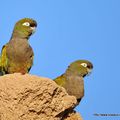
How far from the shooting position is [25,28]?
272 inches

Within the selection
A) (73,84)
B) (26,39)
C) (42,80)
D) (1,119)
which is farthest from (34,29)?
(1,119)

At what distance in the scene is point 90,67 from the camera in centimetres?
771

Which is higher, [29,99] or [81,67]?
[81,67]

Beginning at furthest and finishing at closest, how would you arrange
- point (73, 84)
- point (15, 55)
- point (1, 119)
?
point (73, 84) → point (15, 55) → point (1, 119)

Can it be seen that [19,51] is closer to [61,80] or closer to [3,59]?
[3,59]

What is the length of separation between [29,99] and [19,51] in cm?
Answer: 170

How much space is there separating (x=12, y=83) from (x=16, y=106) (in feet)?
1.24

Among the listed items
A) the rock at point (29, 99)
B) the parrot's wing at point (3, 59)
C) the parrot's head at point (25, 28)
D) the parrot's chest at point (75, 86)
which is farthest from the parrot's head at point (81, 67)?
the rock at point (29, 99)

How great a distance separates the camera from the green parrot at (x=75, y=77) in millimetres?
7312

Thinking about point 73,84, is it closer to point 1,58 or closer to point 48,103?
point 1,58

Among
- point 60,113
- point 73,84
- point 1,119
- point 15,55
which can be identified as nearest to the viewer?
point 1,119

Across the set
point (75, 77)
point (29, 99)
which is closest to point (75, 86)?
point (75, 77)

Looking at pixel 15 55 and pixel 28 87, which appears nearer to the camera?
pixel 28 87

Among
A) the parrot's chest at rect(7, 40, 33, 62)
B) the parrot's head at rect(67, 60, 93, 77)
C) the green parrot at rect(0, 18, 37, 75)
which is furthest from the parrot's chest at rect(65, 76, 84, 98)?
the parrot's chest at rect(7, 40, 33, 62)
